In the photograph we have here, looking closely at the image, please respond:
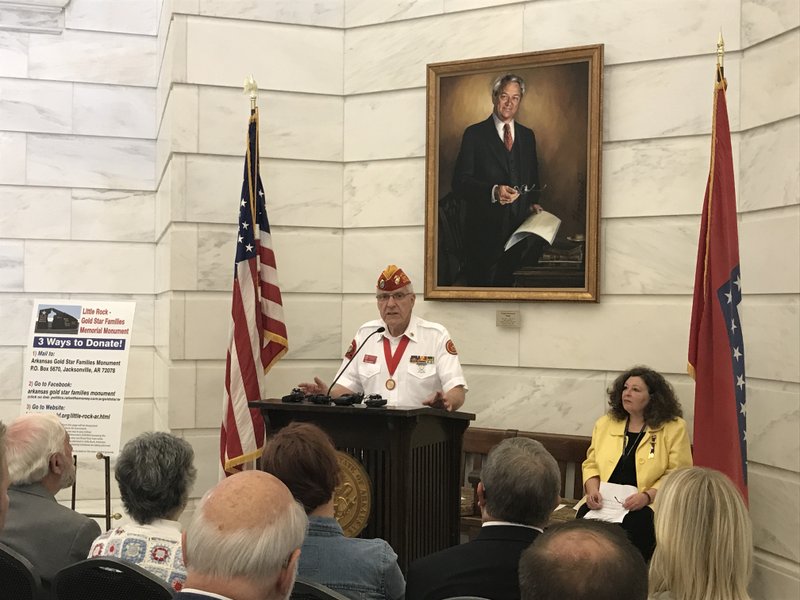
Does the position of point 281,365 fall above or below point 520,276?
below

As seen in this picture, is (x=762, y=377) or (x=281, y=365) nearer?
(x=762, y=377)

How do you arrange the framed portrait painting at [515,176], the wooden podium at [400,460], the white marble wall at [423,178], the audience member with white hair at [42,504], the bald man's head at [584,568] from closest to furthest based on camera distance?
1. the bald man's head at [584,568]
2. the audience member with white hair at [42,504]
3. the wooden podium at [400,460]
4. the white marble wall at [423,178]
5. the framed portrait painting at [515,176]

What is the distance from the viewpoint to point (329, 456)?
2.73 m

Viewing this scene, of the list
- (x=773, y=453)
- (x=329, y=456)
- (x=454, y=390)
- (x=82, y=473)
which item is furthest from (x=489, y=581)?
(x=82, y=473)

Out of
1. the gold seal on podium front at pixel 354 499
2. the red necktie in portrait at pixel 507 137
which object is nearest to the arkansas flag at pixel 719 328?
the red necktie in portrait at pixel 507 137

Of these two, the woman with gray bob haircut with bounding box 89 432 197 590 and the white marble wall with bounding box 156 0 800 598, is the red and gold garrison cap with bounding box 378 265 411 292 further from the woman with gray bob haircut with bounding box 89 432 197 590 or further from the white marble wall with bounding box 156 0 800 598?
the woman with gray bob haircut with bounding box 89 432 197 590

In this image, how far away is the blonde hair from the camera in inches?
87.0

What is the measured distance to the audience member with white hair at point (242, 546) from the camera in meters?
1.75

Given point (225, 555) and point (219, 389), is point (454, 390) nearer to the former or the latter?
point (219, 389)

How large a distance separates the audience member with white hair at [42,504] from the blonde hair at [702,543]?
1763 millimetres

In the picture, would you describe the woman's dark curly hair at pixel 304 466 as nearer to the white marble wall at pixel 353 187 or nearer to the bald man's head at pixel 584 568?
the bald man's head at pixel 584 568

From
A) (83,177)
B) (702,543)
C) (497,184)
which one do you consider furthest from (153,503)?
(83,177)

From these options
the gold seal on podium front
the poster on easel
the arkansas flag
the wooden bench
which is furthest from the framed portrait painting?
the gold seal on podium front

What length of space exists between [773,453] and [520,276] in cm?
190
